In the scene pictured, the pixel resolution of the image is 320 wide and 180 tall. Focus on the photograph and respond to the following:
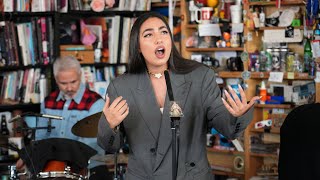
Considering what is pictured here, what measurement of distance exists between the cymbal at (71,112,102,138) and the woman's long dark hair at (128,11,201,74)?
1.10 meters

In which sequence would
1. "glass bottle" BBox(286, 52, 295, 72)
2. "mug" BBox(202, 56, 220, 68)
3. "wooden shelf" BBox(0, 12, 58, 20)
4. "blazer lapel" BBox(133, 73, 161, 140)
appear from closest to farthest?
"blazer lapel" BBox(133, 73, 161, 140) → "glass bottle" BBox(286, 52, 295, 72) → "wooden shelf" BBox(0, 12, 58, 20) → "mug" BBox(202, 56, 220, 68)

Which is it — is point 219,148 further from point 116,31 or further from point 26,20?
point 26,20

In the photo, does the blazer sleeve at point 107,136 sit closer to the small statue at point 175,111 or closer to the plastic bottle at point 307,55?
the small statue at point 175,111

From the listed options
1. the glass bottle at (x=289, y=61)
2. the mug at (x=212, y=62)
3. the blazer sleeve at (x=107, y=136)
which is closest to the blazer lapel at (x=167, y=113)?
the blazer sleeve at (x=107, y=136)

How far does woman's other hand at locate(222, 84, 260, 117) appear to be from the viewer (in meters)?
2.48

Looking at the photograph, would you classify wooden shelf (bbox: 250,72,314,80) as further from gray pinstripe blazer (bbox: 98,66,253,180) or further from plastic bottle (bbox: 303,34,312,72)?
gray pinstripe blazer (bbox: 98,66,253,180)

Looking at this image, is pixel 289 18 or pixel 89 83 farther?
pixel 89 83

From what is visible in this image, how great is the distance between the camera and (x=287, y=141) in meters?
3.43

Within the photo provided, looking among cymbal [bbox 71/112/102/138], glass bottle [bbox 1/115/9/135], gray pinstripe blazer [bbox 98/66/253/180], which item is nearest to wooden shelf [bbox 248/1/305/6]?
cymbal [bbox 71/112/102/138]

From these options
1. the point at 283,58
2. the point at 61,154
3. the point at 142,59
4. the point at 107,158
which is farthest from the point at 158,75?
the point at 283,58

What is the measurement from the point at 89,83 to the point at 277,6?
5.20 ft

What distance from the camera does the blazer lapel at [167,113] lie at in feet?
8.92

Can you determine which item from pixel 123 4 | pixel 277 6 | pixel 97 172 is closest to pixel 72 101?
pixel 97 172

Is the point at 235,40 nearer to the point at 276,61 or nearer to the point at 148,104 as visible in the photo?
the point at 276,61
